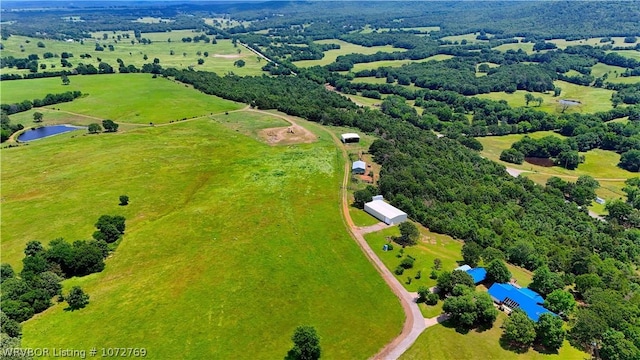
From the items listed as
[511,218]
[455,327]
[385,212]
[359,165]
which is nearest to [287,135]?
[359,165]

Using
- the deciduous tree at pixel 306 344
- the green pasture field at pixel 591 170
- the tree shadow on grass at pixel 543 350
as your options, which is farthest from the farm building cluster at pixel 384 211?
the green pasture field at pixel 591 170

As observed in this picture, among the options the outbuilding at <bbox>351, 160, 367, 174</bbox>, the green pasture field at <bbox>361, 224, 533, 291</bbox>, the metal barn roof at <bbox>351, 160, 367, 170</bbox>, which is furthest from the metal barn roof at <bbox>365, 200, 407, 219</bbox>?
the metal barn roof at <bbox>351, 160, 367, 170</bbox>

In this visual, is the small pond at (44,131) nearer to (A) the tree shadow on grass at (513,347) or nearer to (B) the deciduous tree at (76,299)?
(B) the deciduous tree at (76,299)

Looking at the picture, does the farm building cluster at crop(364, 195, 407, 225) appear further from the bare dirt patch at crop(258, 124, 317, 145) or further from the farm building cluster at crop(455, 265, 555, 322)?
the bare dirt patch at crop(258, 124, 317, 145)

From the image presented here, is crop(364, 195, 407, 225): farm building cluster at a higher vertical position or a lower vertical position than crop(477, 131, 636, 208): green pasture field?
higher

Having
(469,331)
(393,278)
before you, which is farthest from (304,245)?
(469,331)

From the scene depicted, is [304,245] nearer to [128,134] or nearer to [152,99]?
[128,134]
